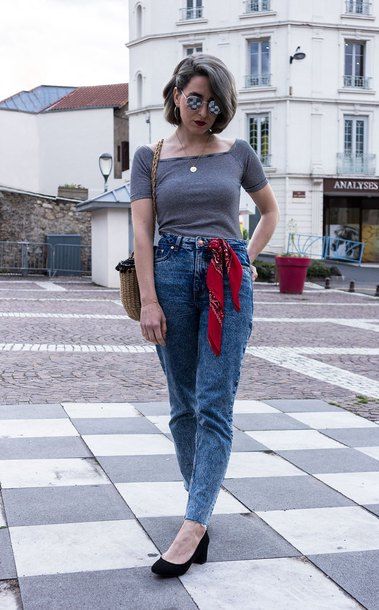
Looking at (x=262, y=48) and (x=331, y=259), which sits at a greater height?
(x=262, y=48)

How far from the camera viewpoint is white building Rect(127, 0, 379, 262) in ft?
120

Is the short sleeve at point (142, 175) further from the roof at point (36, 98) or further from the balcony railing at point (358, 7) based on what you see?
the roof at point (36, 98)

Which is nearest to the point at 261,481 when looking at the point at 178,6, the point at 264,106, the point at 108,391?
the point at 108,391

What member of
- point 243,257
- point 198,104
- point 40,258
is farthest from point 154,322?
point 40,258

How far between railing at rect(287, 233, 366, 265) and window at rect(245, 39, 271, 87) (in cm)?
715

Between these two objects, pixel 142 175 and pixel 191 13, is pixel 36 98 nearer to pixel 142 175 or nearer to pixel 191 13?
pixel 191 13

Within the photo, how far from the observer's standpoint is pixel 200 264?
3117mm

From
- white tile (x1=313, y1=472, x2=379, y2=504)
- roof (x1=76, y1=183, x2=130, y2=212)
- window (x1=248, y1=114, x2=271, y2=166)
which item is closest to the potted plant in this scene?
roof (x1=76, y1=183, x2=130, y2=212)

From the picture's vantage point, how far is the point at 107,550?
10.6ft

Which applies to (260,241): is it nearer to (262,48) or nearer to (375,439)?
(375,439)

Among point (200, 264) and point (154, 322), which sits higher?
point (200, 264)

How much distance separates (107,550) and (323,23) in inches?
1434

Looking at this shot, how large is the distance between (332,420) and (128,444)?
5.45 feet

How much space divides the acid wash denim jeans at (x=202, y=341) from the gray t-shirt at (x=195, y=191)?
0.17 ft
